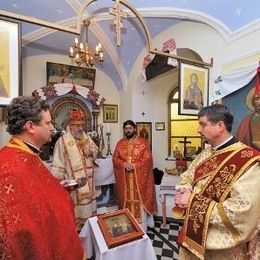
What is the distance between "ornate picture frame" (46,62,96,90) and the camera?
17.1 feet

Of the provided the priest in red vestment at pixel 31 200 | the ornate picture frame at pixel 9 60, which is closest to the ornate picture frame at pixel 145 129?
the ornate picture frame at pixel 9 60

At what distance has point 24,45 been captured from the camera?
4.73 m

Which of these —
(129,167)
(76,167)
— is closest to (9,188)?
(76,167)

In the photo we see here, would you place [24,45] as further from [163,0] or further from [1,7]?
[163,0]

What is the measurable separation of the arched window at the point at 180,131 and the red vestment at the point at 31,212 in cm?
448

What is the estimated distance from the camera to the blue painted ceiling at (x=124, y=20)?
3.58m

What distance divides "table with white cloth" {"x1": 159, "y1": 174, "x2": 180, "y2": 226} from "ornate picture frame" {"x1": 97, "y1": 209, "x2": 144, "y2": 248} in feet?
6.01

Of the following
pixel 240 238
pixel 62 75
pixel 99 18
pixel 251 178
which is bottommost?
pixel 240 238

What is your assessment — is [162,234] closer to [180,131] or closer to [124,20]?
[180,131]

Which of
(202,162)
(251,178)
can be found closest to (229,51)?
(202,162)

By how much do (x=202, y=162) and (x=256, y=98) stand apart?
169 centimetres

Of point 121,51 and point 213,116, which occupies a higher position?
point 121,51

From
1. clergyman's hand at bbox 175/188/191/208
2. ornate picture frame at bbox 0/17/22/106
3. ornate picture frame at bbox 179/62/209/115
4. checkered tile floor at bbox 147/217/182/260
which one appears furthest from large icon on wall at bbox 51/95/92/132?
clergyman's hand at bbox 175/188/191/208

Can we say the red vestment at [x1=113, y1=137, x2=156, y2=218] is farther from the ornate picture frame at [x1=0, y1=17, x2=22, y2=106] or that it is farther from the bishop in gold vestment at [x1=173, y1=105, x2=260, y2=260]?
the ornate picture frame at [x1=0, y1=17, x2=22, y2=106]
